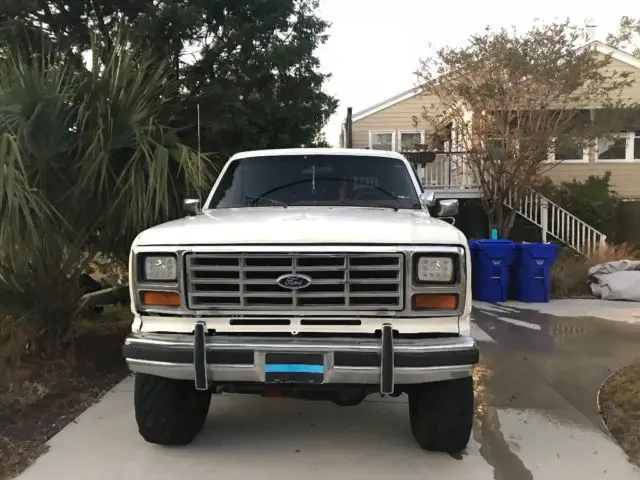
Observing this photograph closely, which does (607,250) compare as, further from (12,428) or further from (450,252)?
(12,428)

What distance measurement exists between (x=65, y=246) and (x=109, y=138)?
3.22ft

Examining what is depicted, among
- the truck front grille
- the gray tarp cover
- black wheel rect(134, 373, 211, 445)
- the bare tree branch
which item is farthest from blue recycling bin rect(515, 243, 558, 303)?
black wheel rect(134, 373, 211, 445)

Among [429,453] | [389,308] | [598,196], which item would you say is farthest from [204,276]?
[598,196]

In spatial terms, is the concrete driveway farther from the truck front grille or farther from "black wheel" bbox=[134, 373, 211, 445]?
the truck front grille

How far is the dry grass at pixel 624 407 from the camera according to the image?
415 centimetres

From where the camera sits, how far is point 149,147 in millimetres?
5293

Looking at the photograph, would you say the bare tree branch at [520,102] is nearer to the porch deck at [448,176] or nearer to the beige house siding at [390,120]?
the porch deck at [448,176]

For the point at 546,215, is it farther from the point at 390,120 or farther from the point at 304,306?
the point at 304,306

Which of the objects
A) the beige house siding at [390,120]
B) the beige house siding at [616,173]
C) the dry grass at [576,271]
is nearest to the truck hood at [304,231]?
the dry grass at [576,271]

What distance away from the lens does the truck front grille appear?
3.36 meters

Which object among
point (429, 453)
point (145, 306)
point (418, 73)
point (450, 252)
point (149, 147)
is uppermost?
point (418, 73)

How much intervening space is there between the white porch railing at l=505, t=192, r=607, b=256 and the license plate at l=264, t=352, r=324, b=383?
10541 mm

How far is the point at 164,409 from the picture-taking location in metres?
3.85

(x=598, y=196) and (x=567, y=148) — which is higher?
(x=567, y=148)
